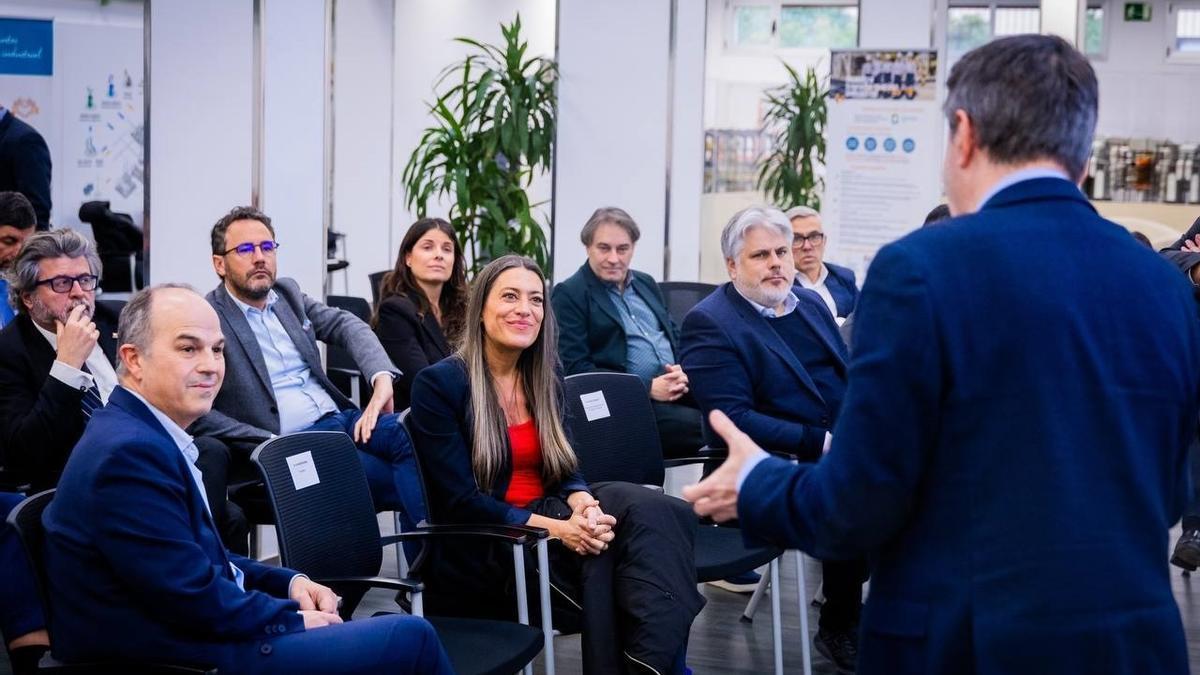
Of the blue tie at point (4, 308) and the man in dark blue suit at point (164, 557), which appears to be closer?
the man in dark blue suit at point (164, 557)

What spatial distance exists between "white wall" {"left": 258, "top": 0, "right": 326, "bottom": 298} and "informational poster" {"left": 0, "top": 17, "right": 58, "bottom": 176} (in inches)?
149

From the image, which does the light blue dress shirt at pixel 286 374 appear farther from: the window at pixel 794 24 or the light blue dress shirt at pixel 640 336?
the window at pixel 794 24

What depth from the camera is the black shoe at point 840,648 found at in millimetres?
4328

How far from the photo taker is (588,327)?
5957 millimetres

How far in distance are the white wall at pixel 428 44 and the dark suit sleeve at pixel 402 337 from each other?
16.0ft

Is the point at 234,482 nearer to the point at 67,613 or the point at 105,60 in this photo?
the point at 67,613

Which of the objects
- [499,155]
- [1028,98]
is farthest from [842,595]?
[499,155]

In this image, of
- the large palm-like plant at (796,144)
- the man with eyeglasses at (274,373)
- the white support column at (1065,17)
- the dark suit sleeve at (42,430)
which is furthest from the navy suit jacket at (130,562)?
the white support column at (1065,17)

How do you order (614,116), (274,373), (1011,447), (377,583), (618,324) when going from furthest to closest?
(614,116) < (618,324) < (274,373) < (377,583) < (1011,447)

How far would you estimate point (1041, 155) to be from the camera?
1.72 m

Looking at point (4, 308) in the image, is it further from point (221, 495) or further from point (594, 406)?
point (594, 406)

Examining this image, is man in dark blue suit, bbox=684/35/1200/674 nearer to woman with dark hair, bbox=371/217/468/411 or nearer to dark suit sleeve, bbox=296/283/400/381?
dark suit sleeve, bbox=296/283/400/381

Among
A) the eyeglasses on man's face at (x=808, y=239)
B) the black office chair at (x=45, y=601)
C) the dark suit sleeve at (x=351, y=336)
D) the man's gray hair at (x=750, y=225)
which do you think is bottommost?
the black office chair at (x=45, y=601)

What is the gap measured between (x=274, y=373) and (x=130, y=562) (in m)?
2.43
